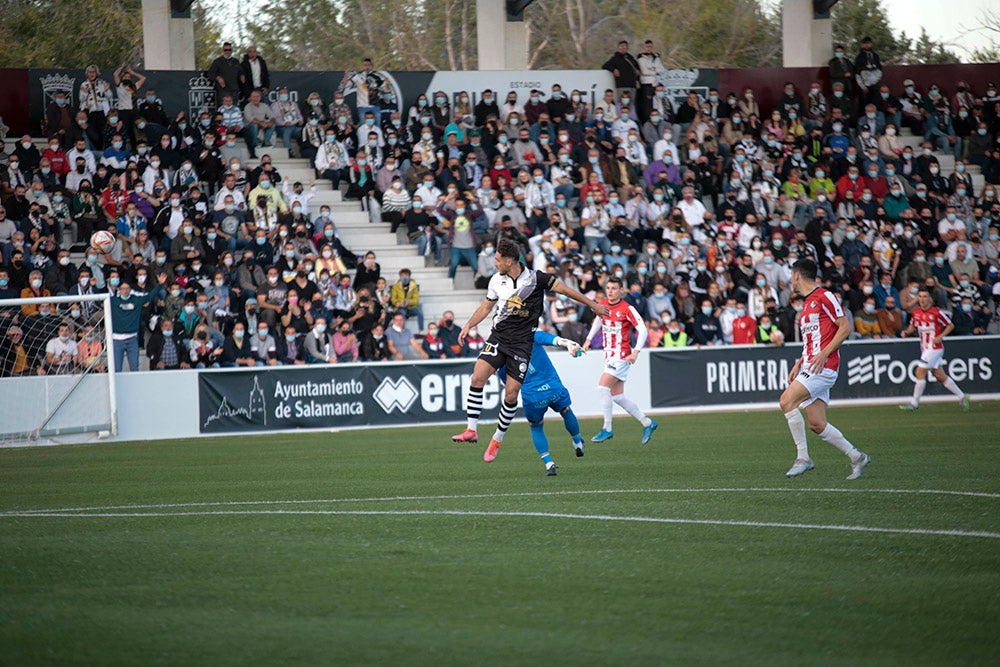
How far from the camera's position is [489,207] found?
2697 cm

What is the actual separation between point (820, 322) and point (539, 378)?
10.9 feet

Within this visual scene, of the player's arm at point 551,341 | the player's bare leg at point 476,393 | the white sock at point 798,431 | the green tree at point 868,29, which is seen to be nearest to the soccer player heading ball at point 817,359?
the white sock at point 798,431

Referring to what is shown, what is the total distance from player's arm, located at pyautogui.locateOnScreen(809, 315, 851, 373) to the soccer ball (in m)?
15.5

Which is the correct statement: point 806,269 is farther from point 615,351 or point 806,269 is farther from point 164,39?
point 164,39

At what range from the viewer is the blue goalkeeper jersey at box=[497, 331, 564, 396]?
43.2 feet

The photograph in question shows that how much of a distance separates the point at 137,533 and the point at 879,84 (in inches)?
1126

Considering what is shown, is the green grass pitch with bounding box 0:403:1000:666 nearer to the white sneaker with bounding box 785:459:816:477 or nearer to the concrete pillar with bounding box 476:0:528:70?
the white sneaker with bounding box 785:459:816:477

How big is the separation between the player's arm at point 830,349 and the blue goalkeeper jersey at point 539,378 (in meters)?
3.00

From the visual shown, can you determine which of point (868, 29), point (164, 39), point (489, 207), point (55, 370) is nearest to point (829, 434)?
point (55, 370)

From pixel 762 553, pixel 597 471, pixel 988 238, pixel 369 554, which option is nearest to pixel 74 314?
pixel 597 471

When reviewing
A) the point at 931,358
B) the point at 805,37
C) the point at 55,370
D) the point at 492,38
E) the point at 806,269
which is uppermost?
the point at 805,37

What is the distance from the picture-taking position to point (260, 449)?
17.9 meters

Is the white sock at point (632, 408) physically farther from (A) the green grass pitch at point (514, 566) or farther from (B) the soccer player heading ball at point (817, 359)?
(B) the soccer player heading ball at point (817, 359)

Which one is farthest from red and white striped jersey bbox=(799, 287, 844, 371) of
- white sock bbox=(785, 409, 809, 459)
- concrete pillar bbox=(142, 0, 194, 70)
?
concrete pillar bbox=(142, 0, 194, 70)
